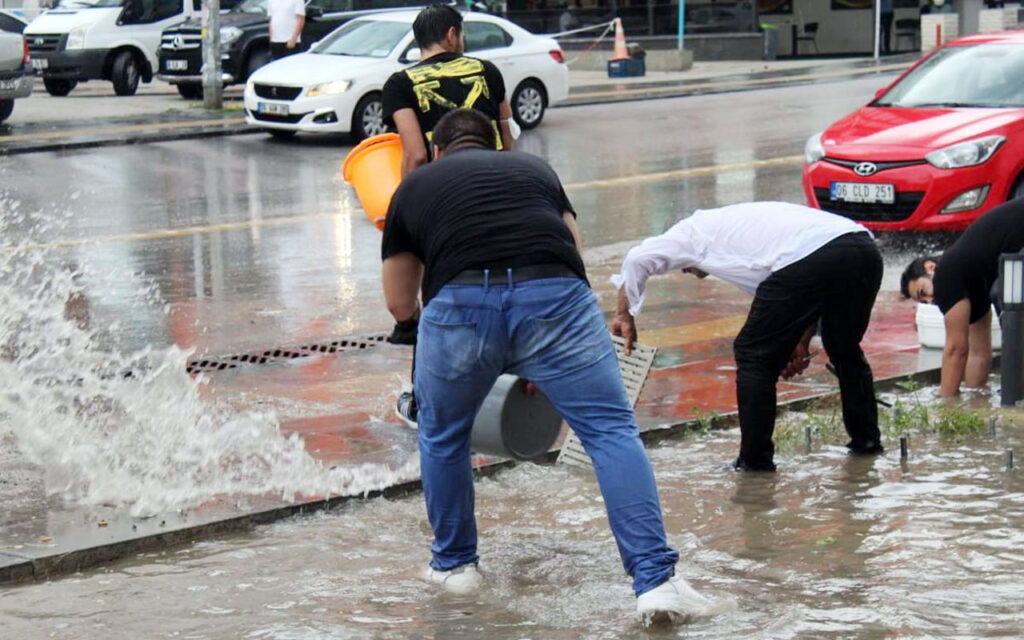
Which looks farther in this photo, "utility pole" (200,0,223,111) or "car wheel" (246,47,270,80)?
"car wheel" (246,47,270,80)

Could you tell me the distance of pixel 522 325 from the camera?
5.04m

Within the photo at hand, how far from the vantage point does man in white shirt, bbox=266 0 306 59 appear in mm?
22734

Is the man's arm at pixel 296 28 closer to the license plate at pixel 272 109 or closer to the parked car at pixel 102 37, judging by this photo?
the license plate at pixel 272 109

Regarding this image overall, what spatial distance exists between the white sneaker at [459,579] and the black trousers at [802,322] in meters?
1.68

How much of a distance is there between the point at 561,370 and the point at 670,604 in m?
0.77

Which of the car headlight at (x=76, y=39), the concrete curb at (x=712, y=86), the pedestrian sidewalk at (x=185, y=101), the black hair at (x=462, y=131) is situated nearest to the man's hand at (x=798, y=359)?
the black hair at (x=462, y=131)

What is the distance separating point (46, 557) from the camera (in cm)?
556

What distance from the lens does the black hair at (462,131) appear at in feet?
17.6

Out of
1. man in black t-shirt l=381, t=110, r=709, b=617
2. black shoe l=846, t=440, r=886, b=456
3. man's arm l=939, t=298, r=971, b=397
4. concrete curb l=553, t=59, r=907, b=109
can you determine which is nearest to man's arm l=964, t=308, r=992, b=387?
man's arm l=939, t=298, r=971, b=397

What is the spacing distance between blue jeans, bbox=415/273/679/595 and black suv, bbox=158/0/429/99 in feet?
63.8

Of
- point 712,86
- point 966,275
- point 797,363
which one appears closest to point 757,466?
point 797,363

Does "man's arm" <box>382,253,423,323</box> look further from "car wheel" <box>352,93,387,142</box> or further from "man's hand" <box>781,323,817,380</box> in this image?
"car wheel" <box>352,93,387,142</box>

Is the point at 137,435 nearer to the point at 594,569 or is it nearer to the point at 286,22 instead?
the point at 594,569

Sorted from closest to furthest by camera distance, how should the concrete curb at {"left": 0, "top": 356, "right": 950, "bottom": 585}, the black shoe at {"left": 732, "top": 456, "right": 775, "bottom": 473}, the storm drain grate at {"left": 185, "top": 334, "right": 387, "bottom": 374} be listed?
the concrete curb at {"left": 0, "top": 356, "right": 950, "bottom": 585}, the black shoe at {"left": 732, "top": 456, "right": 775, "bottom": 473}, the storm drain grate at {"left": 185, "top": 334, "right": 387, "bottom": 374}
